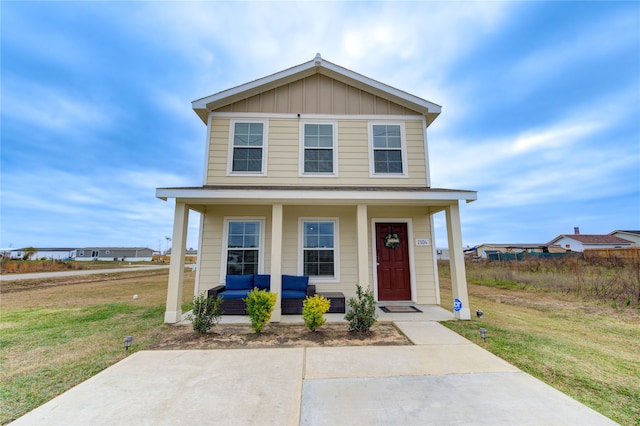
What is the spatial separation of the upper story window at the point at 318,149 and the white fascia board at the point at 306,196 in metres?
1.51

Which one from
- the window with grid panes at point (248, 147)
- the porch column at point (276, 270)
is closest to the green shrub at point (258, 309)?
the porch column at point (276, 270)

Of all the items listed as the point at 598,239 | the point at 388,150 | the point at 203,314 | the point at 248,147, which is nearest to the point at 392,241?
the point at 388,150

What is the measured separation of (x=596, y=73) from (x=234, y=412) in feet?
60.5

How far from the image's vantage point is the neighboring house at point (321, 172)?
6.69m

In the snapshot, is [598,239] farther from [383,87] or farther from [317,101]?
[317,101]

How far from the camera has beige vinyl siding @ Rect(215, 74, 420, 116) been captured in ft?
23.1

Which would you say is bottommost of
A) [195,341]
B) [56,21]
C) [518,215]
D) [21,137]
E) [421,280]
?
[195,341]

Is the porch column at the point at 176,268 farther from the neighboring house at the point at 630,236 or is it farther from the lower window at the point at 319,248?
the neighboring house at the point at 630,236

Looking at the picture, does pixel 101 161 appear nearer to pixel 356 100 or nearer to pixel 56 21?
pixel 56 21

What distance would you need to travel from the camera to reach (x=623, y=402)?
8.09ft

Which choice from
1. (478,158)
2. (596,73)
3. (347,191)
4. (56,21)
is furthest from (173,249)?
(478,158)

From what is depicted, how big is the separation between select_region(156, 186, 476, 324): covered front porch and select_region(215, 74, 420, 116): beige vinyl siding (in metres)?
2.73

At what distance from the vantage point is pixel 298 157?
685 centimetres

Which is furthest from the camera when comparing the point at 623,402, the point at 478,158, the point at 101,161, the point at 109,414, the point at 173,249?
the point at 101,161
